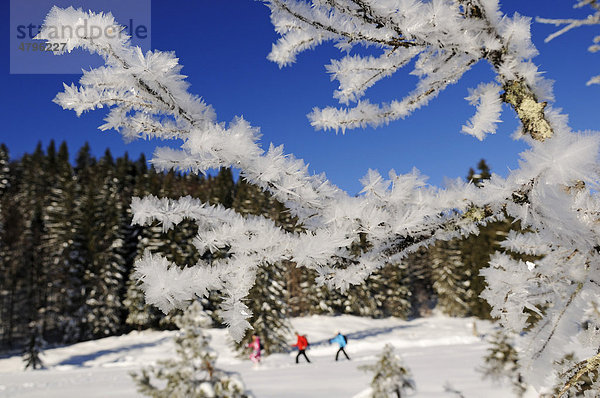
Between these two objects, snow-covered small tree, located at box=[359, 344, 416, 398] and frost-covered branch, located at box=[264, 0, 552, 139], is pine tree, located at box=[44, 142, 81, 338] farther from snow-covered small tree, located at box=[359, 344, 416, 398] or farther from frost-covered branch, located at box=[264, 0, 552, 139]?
frost-covered branch, located at box=[264, 0, 552, 139]

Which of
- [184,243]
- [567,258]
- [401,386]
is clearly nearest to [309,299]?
[184,243]

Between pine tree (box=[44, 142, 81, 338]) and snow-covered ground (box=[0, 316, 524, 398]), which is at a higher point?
pine tree (box=[44, 142, 81, 338])

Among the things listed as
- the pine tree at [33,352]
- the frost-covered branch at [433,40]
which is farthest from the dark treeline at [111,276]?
the frost-covered branch at [433,40]

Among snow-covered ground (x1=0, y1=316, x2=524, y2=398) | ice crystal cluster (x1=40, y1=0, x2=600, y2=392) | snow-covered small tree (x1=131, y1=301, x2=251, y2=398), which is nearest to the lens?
ice crystal cluster (x1=40, y1=0, x2=600, y2=392)

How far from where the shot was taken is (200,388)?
4250mm

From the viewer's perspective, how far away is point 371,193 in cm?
122

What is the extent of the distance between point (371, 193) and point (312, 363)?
1592 cm

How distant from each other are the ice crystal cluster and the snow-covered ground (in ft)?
12.4

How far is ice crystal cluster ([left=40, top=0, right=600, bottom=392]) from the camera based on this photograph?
1067mm

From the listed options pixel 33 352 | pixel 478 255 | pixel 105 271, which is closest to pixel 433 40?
pixel 33 352

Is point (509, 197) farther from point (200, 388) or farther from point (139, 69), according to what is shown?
point (200, 388)

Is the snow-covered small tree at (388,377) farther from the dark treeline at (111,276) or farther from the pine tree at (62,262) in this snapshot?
the pine tree at (62,262)

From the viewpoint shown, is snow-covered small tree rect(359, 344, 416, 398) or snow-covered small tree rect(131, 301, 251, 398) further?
snow-covered small tree rect(359, 344, 416, 398)

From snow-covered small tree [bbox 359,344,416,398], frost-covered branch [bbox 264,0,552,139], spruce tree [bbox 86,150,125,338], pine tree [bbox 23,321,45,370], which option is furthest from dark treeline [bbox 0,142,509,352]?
frost-covered branch [bbox 264,0,552,139]
